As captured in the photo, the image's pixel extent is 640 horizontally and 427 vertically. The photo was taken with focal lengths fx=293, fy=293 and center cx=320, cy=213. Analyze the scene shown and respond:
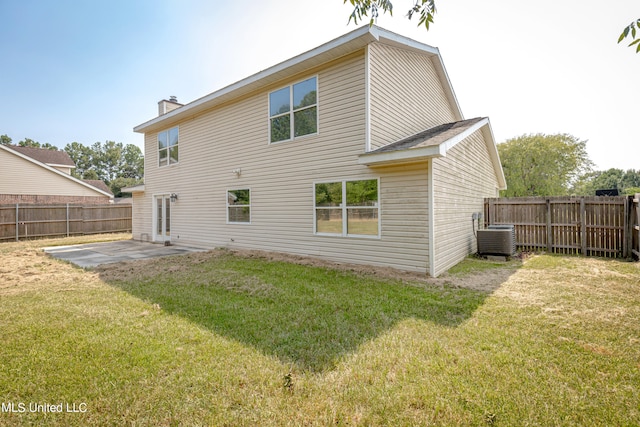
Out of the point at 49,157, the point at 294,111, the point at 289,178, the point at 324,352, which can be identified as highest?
the point at 49,157

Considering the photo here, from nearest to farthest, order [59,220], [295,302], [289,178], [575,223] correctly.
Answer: [295,302], [289,178], [575,223], [59,220]

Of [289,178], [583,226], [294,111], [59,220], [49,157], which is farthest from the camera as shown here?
[49,157]

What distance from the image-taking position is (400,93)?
27.5 ft

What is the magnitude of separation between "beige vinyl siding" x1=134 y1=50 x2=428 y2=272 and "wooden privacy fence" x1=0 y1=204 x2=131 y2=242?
7387mm

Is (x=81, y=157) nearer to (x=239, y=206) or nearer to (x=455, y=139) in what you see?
(x=239, y=206)

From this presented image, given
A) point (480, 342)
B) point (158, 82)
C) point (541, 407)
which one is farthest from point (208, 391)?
point (158, 82)

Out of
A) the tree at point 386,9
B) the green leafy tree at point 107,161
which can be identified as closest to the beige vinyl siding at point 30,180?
the tree at point 386,9

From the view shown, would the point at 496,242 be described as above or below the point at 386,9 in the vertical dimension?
below

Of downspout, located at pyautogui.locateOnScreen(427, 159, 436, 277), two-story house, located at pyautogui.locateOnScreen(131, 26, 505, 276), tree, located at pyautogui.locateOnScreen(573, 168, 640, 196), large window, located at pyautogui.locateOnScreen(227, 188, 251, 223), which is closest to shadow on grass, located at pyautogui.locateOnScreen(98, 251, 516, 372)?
downspout, located at pyautogui.locateOnScreen(427, 159, 436, 277)

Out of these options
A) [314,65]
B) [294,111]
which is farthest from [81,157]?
[314,65]

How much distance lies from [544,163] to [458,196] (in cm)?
2145

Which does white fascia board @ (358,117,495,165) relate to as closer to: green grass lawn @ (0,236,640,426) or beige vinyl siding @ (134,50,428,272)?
beige vinyl siding @ (134,50,428,272)

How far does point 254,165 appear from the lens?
964cm

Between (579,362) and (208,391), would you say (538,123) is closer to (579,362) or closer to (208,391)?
(579,362)
